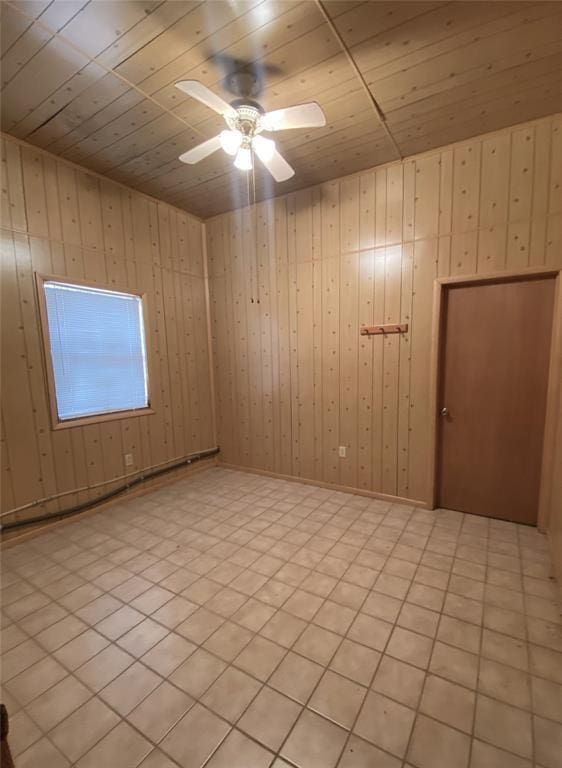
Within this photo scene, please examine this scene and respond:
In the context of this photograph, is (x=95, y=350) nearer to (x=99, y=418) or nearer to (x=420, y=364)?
(x=99, y=418)

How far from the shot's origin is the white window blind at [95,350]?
2.87m

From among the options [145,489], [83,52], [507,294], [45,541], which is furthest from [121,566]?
[507,294]

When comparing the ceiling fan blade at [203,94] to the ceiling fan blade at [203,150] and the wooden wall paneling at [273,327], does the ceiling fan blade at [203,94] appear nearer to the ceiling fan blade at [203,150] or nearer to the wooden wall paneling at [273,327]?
the ceiling fan blade at [203,150]

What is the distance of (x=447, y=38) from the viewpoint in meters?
1.76

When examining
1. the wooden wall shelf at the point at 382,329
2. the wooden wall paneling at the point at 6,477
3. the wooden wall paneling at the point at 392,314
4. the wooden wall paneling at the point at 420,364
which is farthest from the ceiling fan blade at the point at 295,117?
the wooden wall paneling at the point at 6,477

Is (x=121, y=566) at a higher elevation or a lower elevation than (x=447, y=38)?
lower

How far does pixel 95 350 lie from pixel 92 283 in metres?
0.62

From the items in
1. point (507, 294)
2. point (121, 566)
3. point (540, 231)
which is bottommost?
point (121, 566)

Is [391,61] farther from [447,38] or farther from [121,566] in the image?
[121,566]

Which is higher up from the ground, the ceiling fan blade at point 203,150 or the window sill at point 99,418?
the ceiling fan blade at point 203,150

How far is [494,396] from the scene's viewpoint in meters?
2.78

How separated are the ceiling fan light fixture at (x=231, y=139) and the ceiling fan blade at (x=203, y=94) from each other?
4.5 inches

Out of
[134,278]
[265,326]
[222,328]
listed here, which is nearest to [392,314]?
[265,326]

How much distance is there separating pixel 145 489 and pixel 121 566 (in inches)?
51.2
